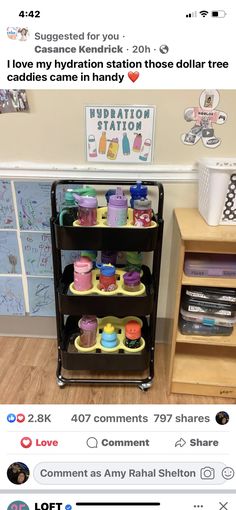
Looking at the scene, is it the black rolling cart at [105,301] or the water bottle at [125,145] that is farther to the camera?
the water bottle at [125,145]

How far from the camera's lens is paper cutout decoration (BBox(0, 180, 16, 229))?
1.52m

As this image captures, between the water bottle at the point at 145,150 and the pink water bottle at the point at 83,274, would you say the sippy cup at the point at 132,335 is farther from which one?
the water bottle at the point at 145,150

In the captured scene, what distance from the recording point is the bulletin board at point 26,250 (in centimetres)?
152

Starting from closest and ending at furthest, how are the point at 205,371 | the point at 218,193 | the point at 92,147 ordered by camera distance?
the point at 218,193
the point at 92,147
the point at 205,371

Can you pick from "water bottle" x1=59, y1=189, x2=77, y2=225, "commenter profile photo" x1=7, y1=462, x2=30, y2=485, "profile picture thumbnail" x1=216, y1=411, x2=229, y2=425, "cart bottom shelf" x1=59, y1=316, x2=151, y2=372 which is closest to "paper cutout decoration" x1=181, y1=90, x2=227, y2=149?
"water bottle" x1=59, y1=189, x2=77, y2=225

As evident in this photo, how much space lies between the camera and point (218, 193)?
4.03ft

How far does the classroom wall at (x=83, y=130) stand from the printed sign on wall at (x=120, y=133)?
24mm

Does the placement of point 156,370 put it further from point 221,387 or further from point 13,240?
point 13,240

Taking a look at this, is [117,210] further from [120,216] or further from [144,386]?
[144,386]

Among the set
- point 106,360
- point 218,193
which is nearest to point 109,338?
point 106,360

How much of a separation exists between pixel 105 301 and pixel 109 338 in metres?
0.19
